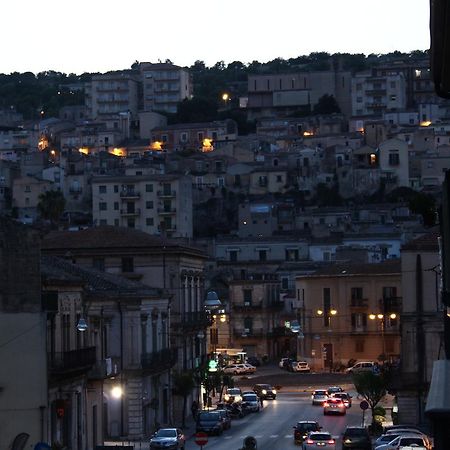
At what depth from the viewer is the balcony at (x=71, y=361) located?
4697cm

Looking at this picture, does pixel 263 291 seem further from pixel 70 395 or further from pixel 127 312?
pixel 70 395

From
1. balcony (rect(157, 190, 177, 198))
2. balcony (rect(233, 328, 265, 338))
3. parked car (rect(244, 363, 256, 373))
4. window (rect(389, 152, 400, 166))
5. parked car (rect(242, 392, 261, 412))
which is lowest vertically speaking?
parked car (rect(242, 392, 261, 412))

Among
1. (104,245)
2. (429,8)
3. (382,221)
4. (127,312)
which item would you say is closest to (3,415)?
(127,312)

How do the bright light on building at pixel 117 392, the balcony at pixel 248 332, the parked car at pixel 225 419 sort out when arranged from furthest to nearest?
the balcony at pixel 248 332 < the parked car at pixel 225 419 < the bright light on building at pixel 117 392

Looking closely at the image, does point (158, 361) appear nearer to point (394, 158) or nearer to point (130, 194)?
point (130, 194)

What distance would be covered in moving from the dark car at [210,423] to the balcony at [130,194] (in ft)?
345

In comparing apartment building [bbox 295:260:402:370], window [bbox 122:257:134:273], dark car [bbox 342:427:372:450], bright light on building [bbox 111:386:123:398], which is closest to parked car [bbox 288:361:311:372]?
apartment building [bbox 295:260:402:370]

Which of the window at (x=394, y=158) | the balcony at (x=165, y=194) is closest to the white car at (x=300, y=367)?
the balcony at (x=165, y=194)

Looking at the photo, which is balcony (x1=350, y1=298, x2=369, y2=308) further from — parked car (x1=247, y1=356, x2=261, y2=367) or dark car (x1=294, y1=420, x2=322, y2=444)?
dark car (x1=294, y1=420, x2=322, y2=444)

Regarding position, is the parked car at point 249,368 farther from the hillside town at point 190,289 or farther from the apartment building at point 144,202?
the apartment building at point 144,202

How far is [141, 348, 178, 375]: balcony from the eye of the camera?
6738 centimetres

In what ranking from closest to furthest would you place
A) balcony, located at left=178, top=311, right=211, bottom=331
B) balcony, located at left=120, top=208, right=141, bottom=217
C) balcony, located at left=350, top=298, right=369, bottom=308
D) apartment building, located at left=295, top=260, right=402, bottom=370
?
balcony, located at left=178, top=311, right=211, bottom=331
apartment building, located at left=295, top=260, right=402, bottom=370
balcony, located at left=350, top=298, right=369, bottom=308
balcony, located at left=120, top=208, right=141, bottom=217

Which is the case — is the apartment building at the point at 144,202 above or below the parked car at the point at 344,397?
above

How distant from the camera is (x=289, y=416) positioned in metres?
76.8
